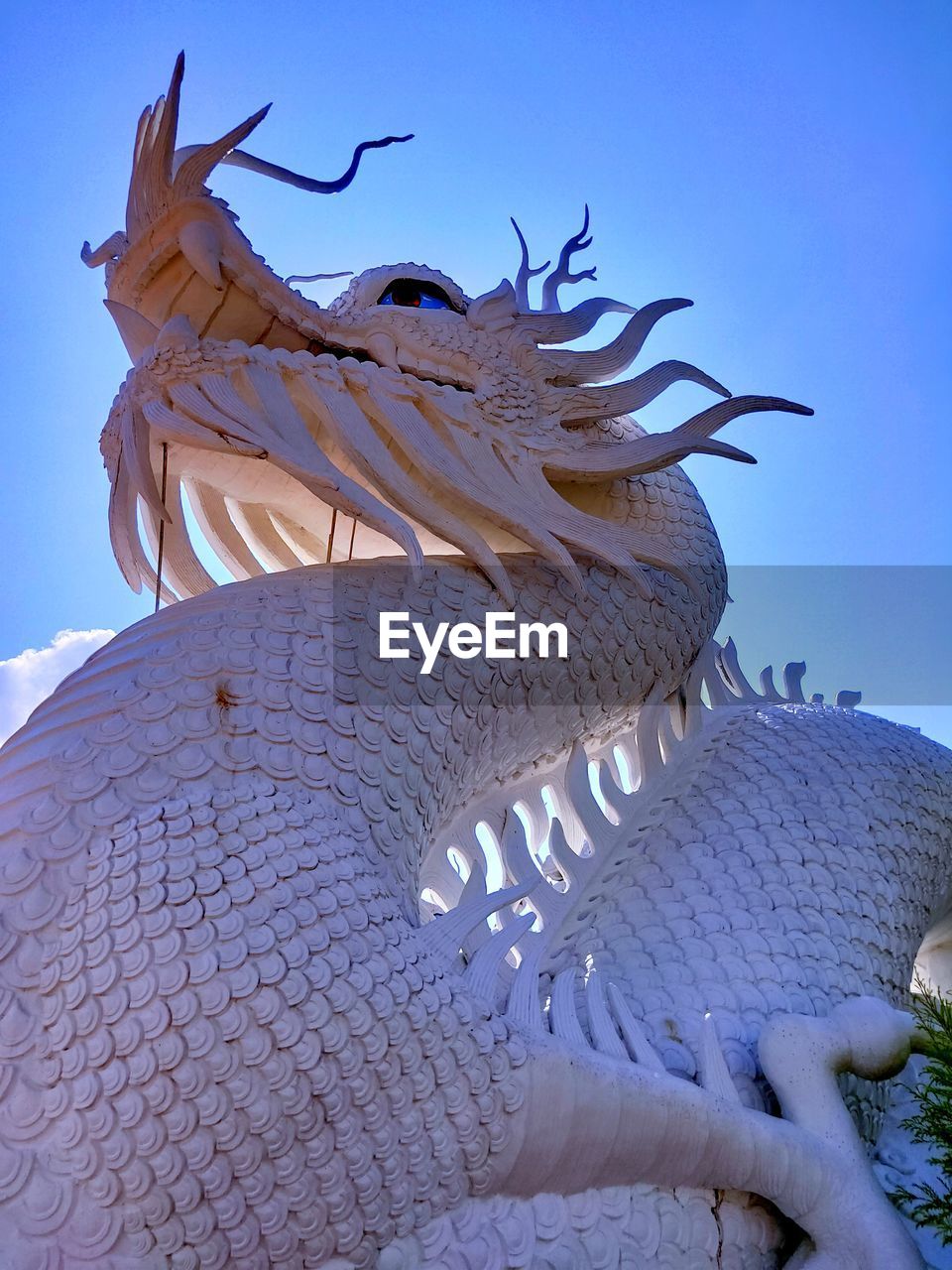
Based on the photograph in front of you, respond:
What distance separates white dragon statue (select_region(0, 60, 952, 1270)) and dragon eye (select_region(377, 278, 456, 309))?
0.02 meters

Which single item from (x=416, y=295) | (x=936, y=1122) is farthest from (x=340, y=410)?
(x=936, y=1122)

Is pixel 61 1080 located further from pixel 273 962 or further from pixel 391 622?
pixel 391 622

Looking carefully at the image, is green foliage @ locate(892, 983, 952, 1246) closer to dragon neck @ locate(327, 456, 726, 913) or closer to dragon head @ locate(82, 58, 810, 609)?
dragon neck @ locate(327, 456, 726, 913)

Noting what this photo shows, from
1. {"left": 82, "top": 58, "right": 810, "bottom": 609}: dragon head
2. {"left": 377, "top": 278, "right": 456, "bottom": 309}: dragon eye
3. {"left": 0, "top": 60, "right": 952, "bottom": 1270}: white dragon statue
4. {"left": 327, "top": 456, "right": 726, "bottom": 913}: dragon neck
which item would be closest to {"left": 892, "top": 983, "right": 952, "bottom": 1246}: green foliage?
{"left": 0, "top": 60, "right": 952, "bottom": 1270}: white dragon statue

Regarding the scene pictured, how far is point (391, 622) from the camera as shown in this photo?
2.96 meters

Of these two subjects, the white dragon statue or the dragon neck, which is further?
the dragon neck

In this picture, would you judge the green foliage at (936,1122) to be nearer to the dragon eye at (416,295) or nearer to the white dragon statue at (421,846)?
the white dragon statue at (421,846)

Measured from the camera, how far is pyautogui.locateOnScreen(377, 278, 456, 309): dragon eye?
3594mm

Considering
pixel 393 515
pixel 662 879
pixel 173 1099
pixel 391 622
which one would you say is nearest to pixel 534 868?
pixel 662 879

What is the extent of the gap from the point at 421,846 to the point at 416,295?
1622 millimetres

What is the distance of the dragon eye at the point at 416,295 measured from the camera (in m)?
3.59

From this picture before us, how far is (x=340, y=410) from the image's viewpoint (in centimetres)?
314

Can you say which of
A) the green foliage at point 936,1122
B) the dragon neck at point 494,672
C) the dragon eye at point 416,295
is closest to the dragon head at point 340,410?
the dragon eye at point 416,295

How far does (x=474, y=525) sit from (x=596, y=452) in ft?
1.42
